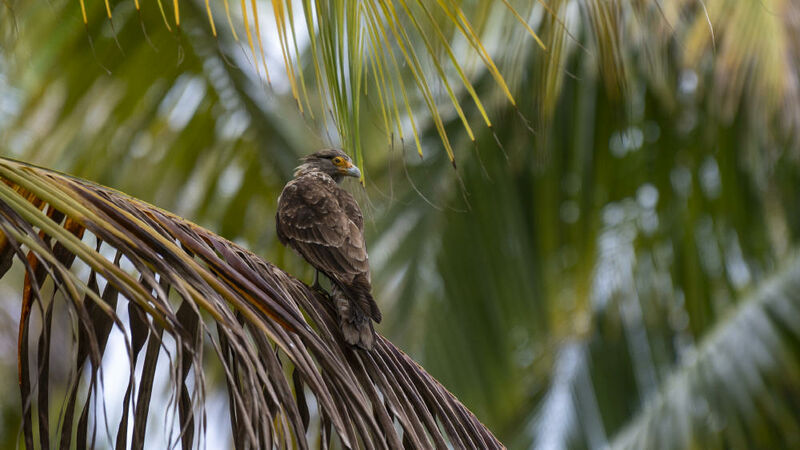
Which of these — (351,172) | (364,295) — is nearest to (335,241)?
(364,295)

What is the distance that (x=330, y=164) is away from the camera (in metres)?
4.36

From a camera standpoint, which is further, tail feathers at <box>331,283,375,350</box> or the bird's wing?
the bird's wing

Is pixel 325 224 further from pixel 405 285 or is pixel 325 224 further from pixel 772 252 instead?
pixel 772 252

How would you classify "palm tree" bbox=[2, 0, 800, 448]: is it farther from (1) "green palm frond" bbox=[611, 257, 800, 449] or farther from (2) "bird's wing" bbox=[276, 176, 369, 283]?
(2) "bird's wing" bbox=[276, 176, 369, 283]

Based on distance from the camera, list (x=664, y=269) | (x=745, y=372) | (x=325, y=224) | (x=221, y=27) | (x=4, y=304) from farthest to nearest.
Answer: (x=4, y=304), (x=664, y=269), (x=221, y=27), (x=745, y=372), (x=325, y=224)

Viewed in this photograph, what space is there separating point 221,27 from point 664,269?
337 centimetres

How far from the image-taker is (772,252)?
6.36 meters

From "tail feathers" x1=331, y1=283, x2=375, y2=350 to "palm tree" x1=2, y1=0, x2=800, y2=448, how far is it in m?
2.74

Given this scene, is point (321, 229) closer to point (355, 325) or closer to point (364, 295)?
point (364, 295)

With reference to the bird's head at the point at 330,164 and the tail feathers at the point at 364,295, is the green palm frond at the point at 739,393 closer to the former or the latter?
the bird's head at the point at 330,164

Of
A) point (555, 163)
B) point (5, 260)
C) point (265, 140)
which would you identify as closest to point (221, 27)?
point (265, 140)

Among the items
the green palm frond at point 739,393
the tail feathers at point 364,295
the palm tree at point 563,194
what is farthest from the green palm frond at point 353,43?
the green palm frond at point 739,393

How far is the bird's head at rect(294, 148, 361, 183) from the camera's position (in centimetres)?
432

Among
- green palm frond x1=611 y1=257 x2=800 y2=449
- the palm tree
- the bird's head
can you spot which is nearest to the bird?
the bird's head
